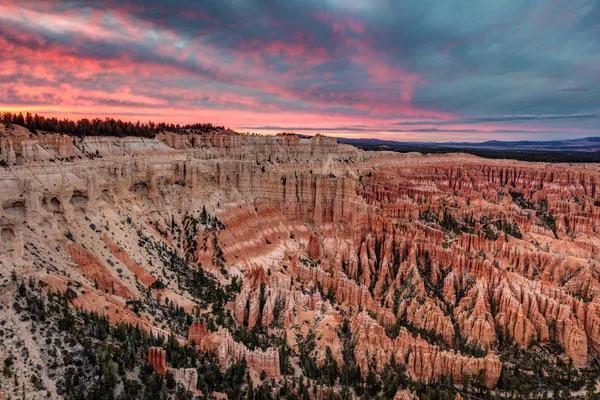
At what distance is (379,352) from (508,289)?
17402 mm

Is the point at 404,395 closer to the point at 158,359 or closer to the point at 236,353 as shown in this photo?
the point at 236,353

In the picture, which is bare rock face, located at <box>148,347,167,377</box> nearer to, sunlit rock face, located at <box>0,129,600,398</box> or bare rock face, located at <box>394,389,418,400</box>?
sunlit rock face, located at <box>0,129,600,398</box>

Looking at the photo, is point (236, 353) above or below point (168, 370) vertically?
below

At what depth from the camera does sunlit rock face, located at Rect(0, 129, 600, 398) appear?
3512 cm

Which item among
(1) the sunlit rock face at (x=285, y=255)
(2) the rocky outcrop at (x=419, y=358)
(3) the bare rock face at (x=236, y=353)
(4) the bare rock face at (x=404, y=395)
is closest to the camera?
(4) the bare rock face at (x=404, y=395)

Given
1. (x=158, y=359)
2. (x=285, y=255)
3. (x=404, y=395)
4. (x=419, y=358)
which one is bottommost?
(x=404, y=395)

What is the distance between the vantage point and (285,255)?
54125 millimetres

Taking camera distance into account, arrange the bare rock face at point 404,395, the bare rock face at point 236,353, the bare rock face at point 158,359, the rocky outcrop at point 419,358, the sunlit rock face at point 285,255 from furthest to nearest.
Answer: the rocky outcrop at point 419,358, the sunlit rock face at point 285,255, the bare rock face at point 236,353, the bare rock face at point 404,395, the bare rock face at point 158,359

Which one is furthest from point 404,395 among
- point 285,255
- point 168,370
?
point 285,255

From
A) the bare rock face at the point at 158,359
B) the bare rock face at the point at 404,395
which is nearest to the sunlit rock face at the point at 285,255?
the bare rock face at the point at 158,359

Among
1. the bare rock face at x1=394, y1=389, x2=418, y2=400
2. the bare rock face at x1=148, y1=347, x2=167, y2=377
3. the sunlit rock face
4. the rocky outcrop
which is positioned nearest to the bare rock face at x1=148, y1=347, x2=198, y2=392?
the bare rock face at x1=148, y1=347, x2=167, y2=377

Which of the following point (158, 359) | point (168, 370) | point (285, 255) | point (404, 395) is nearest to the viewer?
point (158, 359)

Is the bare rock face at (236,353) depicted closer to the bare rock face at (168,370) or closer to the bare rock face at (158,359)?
the bare rock face at (168,370)

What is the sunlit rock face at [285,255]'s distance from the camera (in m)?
35.1
